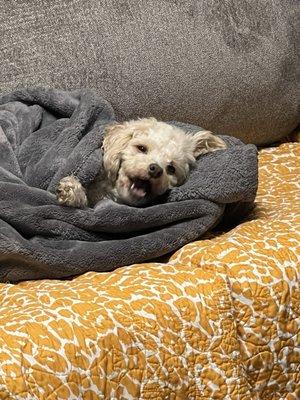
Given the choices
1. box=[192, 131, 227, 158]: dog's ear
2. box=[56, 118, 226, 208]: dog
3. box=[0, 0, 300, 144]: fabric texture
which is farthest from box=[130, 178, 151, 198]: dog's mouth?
box=[0, 0, 300, 144]: fabric texture

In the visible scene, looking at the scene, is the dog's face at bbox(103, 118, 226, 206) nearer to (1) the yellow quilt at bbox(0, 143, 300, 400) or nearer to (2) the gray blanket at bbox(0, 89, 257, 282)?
(2) the gray blanket at bbox(0, 89, 257, 282)

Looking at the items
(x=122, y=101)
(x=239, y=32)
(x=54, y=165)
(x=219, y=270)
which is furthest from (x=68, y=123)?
(x=239, y=32)

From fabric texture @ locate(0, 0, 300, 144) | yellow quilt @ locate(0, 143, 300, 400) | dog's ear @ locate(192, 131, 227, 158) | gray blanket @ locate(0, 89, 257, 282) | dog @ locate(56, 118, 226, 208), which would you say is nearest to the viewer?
yellow quilt @ locate(0, 143, 300, 400)

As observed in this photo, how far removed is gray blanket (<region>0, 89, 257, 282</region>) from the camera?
1887mm

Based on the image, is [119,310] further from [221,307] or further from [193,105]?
[193,105]

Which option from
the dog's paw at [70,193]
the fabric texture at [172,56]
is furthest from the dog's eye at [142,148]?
the fabric texture at [172,56]

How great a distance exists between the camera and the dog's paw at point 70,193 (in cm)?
192

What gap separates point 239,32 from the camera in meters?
2.75

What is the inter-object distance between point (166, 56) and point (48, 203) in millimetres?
879

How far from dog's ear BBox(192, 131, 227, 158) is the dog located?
2 cm

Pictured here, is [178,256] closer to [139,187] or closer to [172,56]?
[139,187]

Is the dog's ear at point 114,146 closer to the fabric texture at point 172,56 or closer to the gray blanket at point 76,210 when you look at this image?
the gray blanket at point 76,210

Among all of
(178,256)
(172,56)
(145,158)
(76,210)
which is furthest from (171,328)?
(172,56)

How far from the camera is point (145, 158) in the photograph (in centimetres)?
205
